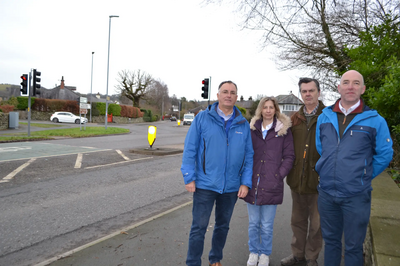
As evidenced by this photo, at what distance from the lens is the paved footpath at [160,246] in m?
3.21

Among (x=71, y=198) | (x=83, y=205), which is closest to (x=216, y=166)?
(x=83, y=205)

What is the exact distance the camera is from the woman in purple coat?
3.21 meters

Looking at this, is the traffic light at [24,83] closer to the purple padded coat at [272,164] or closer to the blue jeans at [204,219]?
the blue jeans at [204,219]

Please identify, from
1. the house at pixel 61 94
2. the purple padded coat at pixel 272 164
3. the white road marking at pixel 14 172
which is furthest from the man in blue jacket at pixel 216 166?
the house at pixel 61 94

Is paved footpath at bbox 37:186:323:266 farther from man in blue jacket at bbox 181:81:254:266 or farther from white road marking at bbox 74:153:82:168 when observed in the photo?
white road marking at bbox 74:153:82:168

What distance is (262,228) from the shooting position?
3.29m

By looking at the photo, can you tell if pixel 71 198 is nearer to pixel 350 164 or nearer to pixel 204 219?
pixel 204 219

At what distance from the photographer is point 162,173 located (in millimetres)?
8523

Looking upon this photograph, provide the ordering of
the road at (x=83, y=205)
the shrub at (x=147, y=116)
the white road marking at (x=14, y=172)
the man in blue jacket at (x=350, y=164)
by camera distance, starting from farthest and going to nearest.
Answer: the shrub at (x=147, y=116), the white road marking at (x=14, y=172), the road at (x=83, y=205), the man in blue jacket at (x=350, y=164)

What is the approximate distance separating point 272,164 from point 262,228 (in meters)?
0.72

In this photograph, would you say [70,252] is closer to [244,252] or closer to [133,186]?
[244,252]

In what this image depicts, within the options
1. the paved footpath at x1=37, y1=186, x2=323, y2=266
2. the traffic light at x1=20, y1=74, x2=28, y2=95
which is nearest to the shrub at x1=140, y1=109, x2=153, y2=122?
the traffic light at x1=20, y1=74, x2=28, y2=95

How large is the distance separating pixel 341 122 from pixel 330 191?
633 mm

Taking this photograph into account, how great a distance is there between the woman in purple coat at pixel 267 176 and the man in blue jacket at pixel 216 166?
150 mm
